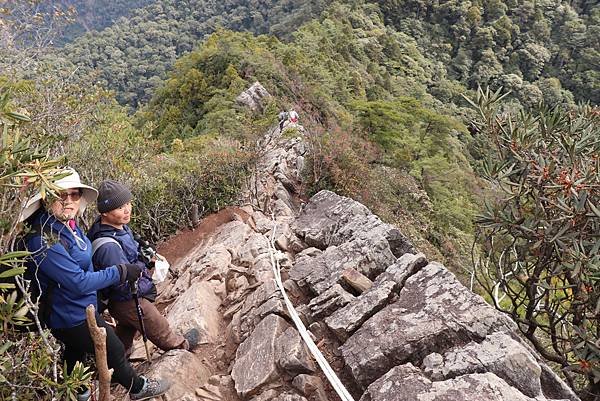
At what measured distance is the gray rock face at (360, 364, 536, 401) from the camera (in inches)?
123

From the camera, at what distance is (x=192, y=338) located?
480 centimetres

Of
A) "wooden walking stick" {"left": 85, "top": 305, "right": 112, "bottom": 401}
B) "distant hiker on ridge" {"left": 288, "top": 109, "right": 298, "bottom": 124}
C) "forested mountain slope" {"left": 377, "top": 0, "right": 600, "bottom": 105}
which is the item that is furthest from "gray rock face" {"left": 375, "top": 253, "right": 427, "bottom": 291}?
"forested mountain slope" {"left": 377, "top": 0, "right": 600, "bottom": 105}

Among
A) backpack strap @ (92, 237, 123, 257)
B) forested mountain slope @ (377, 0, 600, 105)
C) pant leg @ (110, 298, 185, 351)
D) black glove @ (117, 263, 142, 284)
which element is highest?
backpack strap @ (92, 237, 123, 257)

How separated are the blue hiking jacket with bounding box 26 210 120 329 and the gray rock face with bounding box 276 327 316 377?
166 cm

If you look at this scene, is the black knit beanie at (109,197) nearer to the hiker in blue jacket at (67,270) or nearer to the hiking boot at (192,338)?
the hiker in blue jacket at (67,270)

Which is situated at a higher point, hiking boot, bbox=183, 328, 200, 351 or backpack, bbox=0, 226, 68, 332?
backpack, bbox=0, 226, 68, 332

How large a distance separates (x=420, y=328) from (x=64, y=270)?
2.78 metres

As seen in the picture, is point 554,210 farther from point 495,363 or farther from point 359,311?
point 359,311

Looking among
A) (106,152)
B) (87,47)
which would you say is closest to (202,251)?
(106,152)

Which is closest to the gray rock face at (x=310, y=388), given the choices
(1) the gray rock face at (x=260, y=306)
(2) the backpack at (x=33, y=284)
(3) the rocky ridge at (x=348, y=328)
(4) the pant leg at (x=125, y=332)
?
(3) the rocky ridge at (x=348, y=328)

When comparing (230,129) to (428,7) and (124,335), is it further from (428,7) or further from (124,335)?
(428,7)

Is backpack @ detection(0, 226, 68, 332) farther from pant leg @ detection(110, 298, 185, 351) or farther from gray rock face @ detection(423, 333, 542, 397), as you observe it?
gray rock face @ detection(423, 333, 542, 397)

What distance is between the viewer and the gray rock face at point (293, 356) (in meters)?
4.07

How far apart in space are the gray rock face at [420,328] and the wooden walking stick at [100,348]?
194 centimetres
